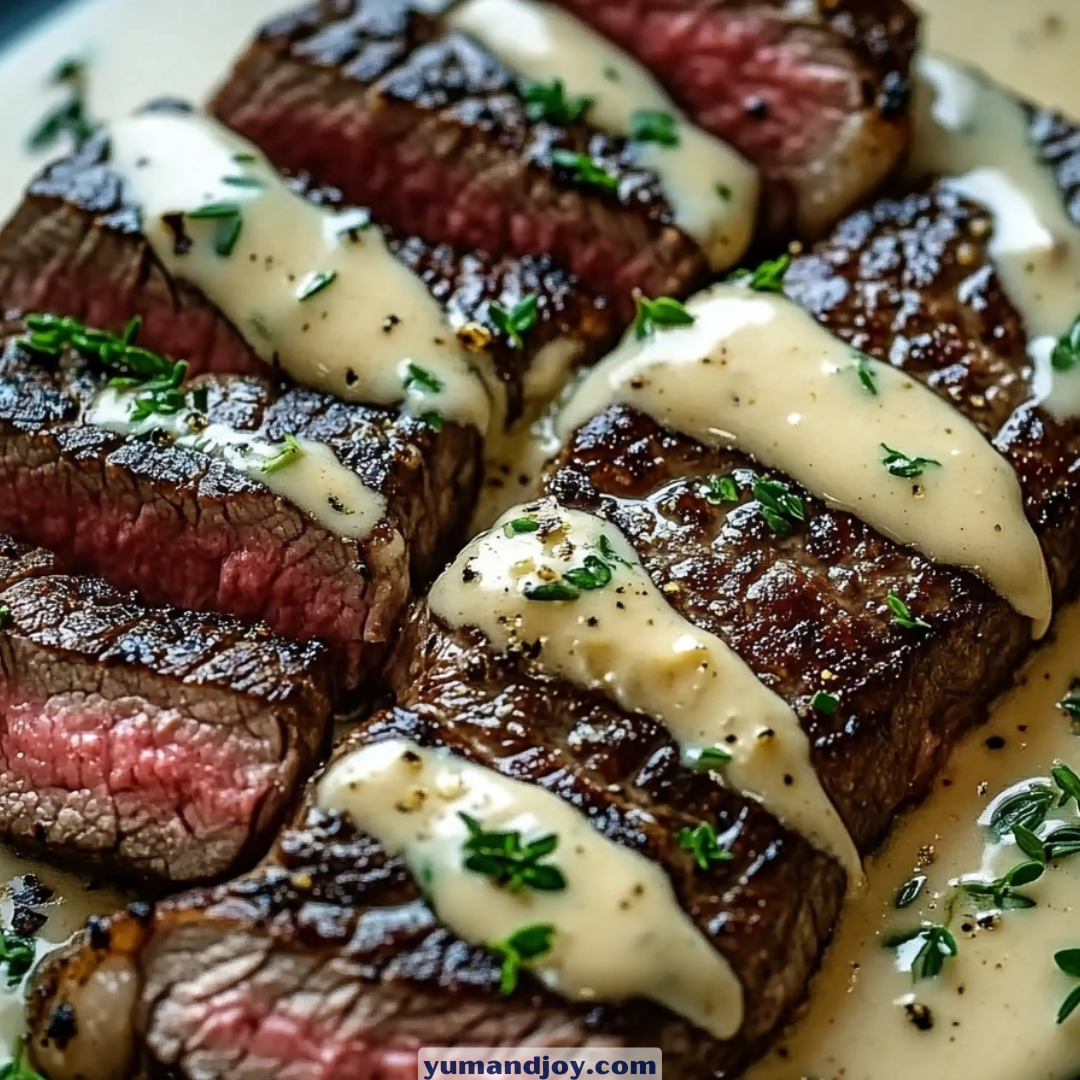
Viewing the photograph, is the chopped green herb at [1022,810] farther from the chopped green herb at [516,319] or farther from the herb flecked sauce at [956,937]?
the chopped green herb at [516,319]

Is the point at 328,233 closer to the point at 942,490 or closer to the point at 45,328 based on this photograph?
the point at 45,328

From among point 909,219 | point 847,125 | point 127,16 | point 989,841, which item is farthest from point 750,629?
point 127,16

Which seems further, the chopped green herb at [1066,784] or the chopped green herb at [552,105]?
the chopped green herb at [552,105]

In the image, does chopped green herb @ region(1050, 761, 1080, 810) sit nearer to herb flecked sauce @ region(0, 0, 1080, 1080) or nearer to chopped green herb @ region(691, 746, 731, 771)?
herb flecked sauce @ region(0, 0, 1080, 1080)

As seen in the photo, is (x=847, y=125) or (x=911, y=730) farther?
(x=847, y=125)

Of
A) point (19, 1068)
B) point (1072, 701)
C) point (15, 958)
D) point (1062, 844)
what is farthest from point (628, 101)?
point (19, 1068)

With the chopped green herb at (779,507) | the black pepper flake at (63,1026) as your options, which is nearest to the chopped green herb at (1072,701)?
the chopped green herb at (779,507)
